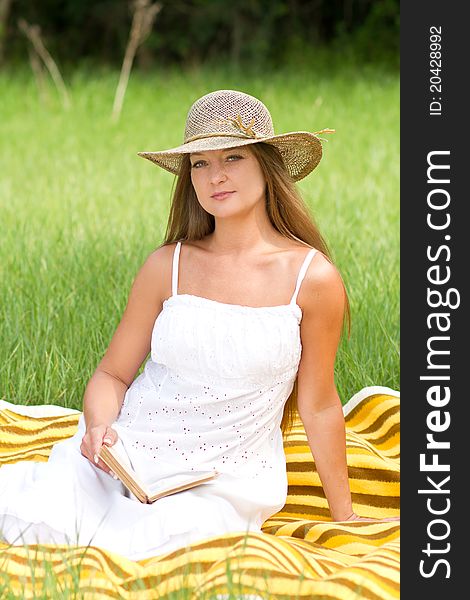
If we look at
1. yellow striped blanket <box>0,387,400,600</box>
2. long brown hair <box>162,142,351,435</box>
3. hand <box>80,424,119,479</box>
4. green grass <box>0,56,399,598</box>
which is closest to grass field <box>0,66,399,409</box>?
green grass <box>0,56,399,598</box>

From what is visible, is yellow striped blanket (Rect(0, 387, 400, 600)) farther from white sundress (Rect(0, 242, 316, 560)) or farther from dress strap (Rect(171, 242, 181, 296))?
dress strap (Rect(171, 242, 181, 296))

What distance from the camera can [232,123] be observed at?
2.66 m

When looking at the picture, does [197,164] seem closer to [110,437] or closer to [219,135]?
[219,135]

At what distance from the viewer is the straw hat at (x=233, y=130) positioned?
2635 mm

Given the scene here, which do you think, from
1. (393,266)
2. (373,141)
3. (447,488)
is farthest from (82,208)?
(447,488)

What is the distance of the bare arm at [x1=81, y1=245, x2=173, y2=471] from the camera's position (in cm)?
279

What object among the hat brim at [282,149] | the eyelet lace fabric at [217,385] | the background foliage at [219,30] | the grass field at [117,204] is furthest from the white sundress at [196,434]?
the background foliage at [219,30]

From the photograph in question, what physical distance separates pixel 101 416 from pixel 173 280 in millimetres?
369

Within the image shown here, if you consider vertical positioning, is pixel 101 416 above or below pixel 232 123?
below

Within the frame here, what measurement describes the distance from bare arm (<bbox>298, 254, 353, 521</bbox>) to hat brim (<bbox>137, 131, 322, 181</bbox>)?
27 centimetres

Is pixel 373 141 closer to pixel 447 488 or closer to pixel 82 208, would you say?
pixel 82 208

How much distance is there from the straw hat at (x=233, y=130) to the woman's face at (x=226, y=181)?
0.13ft

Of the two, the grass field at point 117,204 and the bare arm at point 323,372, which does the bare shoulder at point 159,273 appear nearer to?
the bare arm at point 323,372

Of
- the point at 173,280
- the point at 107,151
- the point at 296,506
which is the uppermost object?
the point at 107,151
